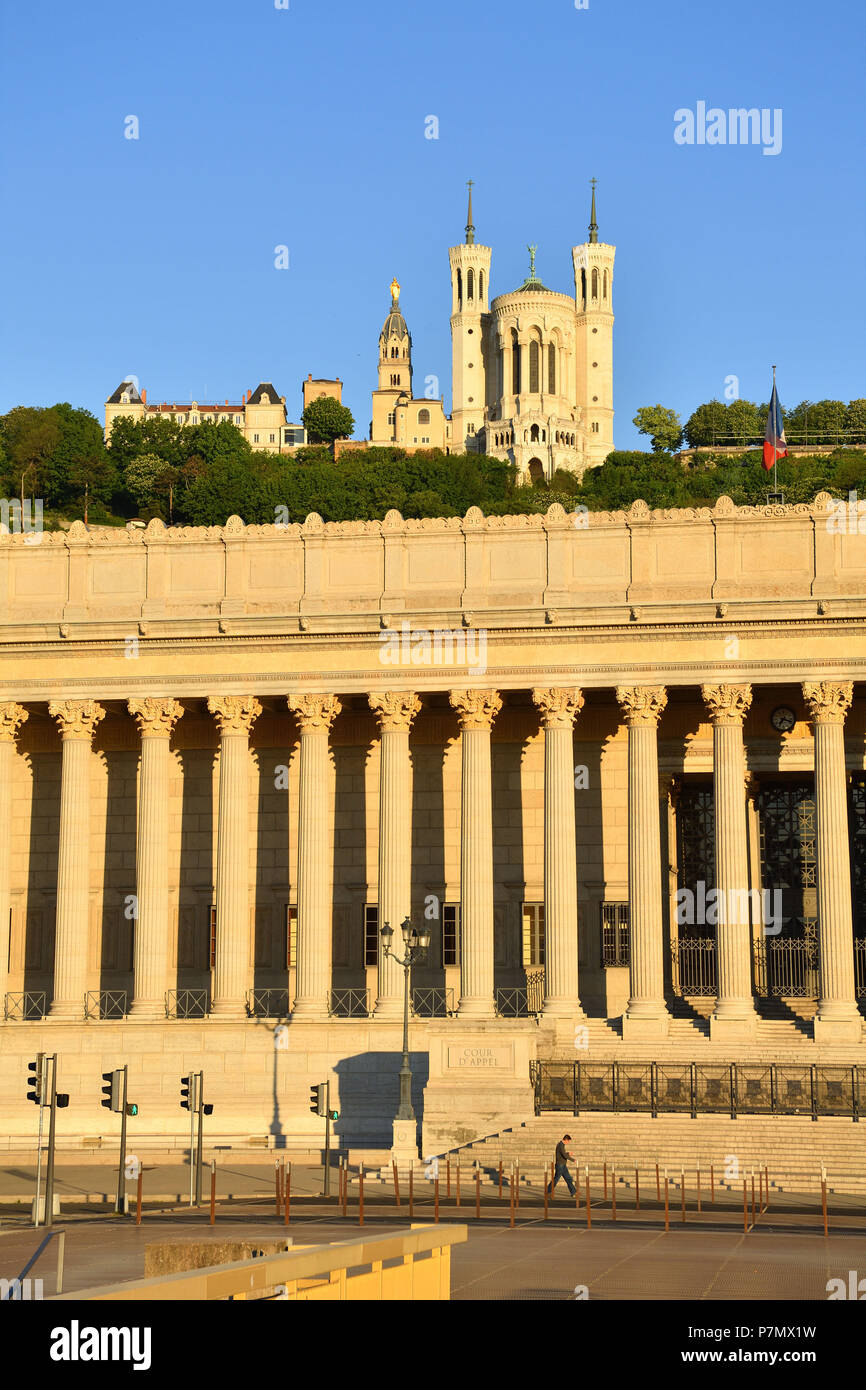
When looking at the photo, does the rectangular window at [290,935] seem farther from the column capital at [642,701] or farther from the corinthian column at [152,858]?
the column capital at [642,701]

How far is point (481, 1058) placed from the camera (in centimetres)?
5369

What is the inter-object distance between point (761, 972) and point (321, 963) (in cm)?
1494

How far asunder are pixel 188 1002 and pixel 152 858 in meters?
5.87

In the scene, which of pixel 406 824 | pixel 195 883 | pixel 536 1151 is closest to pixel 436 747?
pixel 406 824

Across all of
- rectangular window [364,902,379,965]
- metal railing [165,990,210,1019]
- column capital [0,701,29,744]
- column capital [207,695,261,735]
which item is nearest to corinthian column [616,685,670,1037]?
rectangular window [364,902,379,965]

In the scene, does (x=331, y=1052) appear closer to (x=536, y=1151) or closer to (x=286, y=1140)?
(x=286, y=1140)

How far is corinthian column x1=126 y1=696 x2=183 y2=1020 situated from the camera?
205 ft

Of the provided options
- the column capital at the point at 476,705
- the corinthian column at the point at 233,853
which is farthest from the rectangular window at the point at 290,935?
the column capital at the point at 476,705

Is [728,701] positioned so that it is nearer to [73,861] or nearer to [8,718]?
[73,861]

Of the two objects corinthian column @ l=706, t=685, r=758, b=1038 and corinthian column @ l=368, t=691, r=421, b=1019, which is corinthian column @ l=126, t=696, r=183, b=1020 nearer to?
corinthian column @ l=368, t=691, r=421, b=1019

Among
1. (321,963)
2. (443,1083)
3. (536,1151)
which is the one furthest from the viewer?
(321,963)

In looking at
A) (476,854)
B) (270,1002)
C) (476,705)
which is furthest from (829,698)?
(270,1002)
